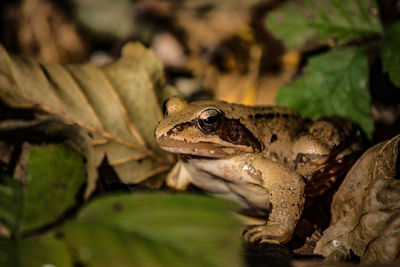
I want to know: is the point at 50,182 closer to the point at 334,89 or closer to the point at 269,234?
the point at 269,234

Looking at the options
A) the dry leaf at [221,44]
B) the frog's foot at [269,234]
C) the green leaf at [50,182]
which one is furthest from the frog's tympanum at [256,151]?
the dry leaf at [221,44]

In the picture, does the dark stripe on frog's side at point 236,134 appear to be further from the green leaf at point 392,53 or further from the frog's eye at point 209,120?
the green leaf at point 392,53

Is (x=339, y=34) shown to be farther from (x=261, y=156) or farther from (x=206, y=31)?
(x=206, y=31)

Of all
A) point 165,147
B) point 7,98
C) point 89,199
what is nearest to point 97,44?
point 7,98

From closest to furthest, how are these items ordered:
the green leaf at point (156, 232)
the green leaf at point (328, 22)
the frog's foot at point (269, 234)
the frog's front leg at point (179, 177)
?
the green leaf at point (156, 232) → the frog's foot at point (269, 234) → the frog's front leg at point (179, 177) → the green leaf at point (328, 22)

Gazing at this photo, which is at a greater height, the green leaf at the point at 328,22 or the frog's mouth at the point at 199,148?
the green leaf at the point at 328,22

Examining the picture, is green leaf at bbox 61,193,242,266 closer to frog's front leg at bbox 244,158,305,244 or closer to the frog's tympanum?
frog's front leg at bbox 244,158,305,244
